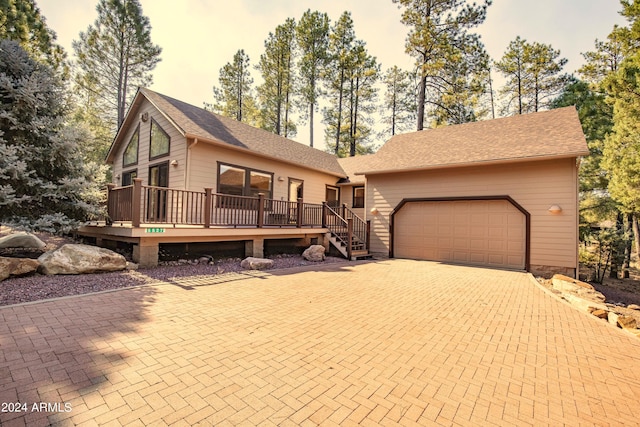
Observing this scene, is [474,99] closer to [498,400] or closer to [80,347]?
[498,400]

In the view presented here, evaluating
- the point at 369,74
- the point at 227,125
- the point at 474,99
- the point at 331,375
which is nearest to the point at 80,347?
the point at 331,375

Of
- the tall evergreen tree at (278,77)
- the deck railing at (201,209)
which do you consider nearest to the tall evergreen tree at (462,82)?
the tall evergreen tree at (278,77)

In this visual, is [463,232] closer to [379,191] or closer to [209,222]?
[379,191]

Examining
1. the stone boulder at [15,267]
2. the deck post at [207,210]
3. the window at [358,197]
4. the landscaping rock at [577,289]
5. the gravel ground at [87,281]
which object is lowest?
the landscaping rock at [577,289]

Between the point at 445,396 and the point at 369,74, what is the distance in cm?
2319

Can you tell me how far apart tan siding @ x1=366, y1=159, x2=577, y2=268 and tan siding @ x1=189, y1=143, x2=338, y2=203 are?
189 inches

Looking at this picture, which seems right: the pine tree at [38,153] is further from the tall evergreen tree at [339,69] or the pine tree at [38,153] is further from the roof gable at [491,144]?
the tall evergreen tree at [339,69]

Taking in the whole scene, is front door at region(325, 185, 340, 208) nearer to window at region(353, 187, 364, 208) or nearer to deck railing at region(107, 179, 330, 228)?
window at region(353, 187, 364, 208)

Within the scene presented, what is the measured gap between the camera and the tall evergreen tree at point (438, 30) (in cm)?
1642

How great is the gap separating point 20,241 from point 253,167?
6.81 metres

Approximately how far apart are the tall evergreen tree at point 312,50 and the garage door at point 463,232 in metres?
15.4

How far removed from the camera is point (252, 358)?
9.66 ft

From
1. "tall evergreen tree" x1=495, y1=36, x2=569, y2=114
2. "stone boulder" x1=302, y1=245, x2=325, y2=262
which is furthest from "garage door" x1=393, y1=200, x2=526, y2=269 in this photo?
"tall evergreen tree" x1=495, y1=36, x2=569, y2=114

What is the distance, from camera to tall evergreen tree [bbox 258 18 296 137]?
22.4m
